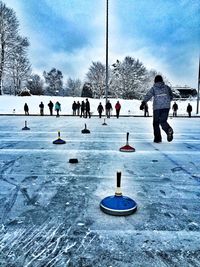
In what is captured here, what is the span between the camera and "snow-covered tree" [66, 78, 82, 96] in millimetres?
98812

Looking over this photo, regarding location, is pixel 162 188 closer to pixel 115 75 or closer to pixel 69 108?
pixel 69 108

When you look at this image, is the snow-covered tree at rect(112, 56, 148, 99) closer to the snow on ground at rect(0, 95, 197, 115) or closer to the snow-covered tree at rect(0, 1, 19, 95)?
the snow on ground at rect(0, 95, 197, 115)

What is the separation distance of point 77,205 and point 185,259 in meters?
1.42

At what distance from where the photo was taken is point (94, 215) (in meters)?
2.86

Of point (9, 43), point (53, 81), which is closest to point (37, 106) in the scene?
point (9, 43)

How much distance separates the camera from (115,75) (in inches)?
2793

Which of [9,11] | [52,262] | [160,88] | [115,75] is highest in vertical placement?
[9,11]

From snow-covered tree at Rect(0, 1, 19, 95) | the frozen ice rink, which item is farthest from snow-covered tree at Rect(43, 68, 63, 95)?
the frozen ice rink

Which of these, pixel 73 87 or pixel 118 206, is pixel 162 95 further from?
pixel 73 87

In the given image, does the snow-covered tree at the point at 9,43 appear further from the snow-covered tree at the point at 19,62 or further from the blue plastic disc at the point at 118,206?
the blue plastic disc at the point at 118,206

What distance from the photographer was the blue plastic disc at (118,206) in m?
2.83

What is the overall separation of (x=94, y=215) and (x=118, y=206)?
0.27m

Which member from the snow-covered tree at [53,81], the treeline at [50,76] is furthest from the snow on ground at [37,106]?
the snow-covered tree at [53,81]

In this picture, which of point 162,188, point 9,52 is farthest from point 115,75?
point 162,188
